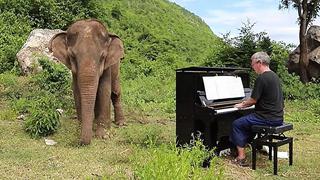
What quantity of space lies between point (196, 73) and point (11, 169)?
11.3ft

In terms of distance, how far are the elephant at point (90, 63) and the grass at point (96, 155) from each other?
0.48 metres

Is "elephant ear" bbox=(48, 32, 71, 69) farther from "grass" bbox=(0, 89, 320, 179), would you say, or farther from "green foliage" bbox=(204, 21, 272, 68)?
"green foliage" bbox=(204, 21, 272, 68)

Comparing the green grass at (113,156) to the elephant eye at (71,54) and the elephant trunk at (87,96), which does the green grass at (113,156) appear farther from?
the elephant eye at (71,54)

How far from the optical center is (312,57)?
879 inches

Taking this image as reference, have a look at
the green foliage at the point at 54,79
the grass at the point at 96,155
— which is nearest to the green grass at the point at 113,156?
the grass at the point at 96,155

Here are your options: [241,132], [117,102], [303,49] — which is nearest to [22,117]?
[117,102]

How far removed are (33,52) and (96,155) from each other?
1133 centimetres

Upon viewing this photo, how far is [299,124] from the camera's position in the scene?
1460cm

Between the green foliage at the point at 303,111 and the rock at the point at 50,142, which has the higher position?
the rock at the point at 50,142

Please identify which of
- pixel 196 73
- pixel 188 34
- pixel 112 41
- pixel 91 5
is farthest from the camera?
pixel 188 34

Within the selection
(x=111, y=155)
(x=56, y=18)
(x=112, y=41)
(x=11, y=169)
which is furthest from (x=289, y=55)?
(x=11, y=169)

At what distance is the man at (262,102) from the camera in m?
8.87

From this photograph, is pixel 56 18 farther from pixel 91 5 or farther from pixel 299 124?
pixel 299 124

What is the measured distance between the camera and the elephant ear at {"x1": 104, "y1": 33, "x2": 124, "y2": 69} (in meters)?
10.7
